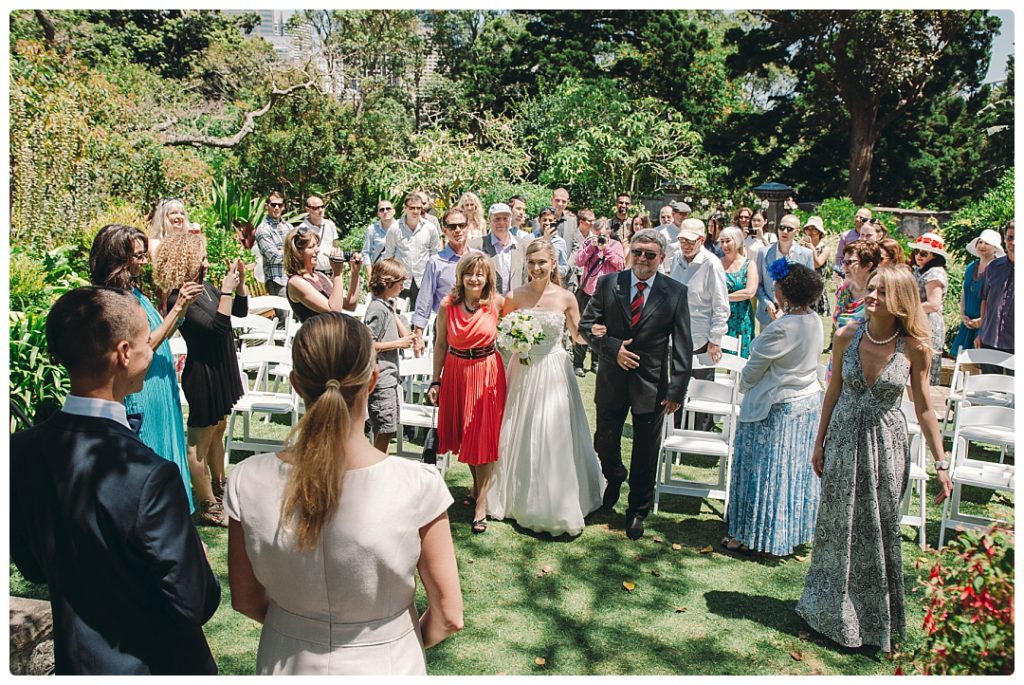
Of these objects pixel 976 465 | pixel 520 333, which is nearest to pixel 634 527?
pixel 520 333

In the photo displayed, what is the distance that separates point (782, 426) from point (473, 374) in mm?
2089

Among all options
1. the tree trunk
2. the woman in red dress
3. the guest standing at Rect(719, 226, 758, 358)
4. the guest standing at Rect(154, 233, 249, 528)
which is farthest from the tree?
the guest standing at Rect(154, 233, 249, 528)

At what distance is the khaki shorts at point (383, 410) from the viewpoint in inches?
247

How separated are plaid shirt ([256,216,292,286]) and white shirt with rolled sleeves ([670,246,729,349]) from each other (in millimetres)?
5471

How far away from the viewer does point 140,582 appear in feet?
7.52

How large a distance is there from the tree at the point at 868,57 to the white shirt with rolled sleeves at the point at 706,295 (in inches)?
916

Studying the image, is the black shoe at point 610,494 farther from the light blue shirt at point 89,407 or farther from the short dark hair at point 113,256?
the light blue shirt at point 89,407

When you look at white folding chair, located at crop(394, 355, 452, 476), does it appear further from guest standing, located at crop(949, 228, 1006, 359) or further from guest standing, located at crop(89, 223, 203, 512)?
guest standing, located at crop(949, 228, 1006, 359)

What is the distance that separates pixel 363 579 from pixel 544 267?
13.1 ft

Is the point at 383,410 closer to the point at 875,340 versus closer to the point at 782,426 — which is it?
the point at 782,426

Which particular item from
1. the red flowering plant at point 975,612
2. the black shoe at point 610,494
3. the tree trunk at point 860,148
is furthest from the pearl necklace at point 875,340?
the tree trunk at point 860,148

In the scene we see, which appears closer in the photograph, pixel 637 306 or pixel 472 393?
pixel 637 306

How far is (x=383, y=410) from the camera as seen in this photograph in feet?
20.6

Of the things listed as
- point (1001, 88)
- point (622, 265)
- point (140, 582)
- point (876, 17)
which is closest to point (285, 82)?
point (622, 265)
